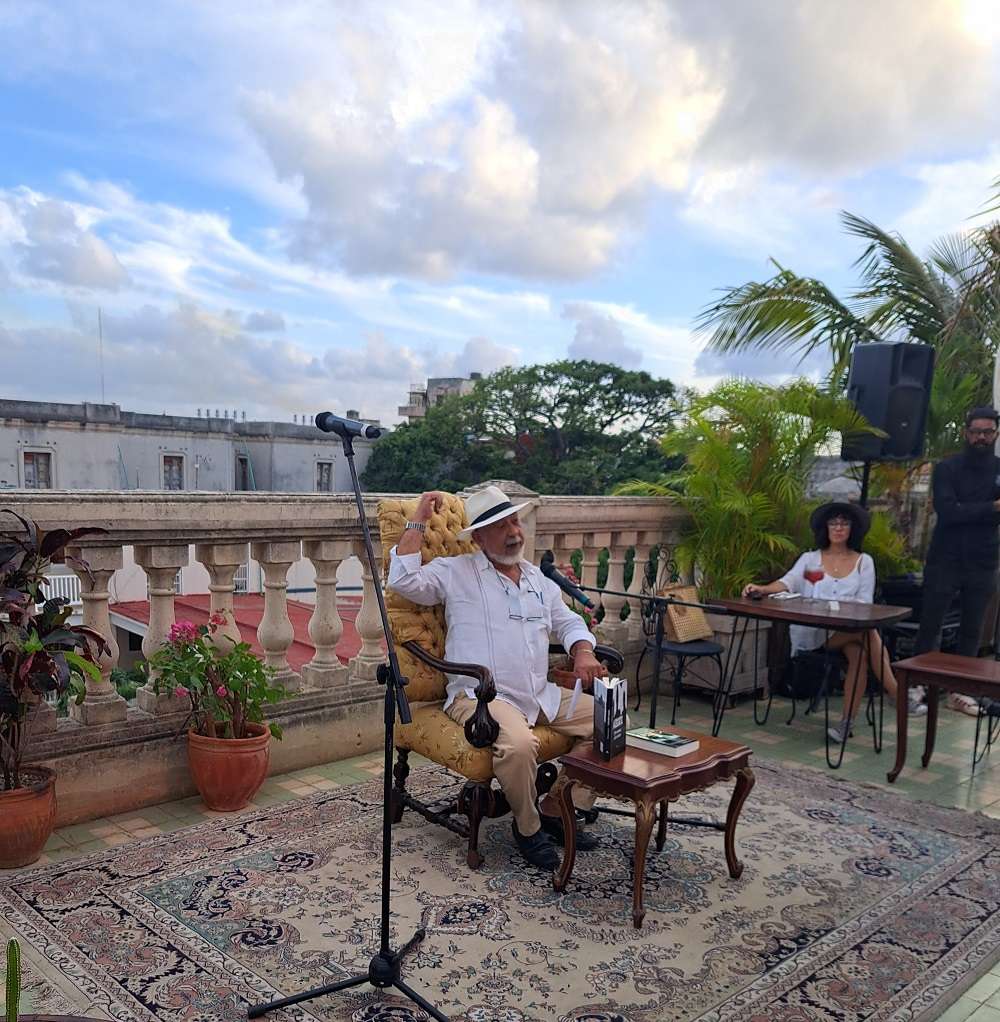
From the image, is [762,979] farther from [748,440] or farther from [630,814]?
[748,440]

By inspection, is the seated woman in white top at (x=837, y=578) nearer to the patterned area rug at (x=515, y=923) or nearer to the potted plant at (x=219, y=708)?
the patterned area rug at (x=515, y=923)

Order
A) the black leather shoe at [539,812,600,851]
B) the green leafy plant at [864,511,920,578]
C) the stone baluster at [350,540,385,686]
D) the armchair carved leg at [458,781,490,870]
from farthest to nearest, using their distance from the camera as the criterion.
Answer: the green leafy plant at [864,511,920,578] < the stone baluster at [350,540,385,686] < the black leather shoe at [539,812,600,851] < the armchair carved leg at [458,781,490,870]

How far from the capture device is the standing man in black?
5.69m

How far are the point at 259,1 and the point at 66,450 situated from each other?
30.2 meters

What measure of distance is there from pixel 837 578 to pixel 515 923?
3465 millimetres

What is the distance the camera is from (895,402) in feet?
21.8

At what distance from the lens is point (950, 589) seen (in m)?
A: 5.97

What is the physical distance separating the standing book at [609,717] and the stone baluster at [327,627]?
178 cm

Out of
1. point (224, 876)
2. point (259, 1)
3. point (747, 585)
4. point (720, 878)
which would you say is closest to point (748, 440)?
point (747, 585)

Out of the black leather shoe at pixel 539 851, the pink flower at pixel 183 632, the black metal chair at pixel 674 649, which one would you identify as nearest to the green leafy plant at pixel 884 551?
the black metal chair at pixel 674 649

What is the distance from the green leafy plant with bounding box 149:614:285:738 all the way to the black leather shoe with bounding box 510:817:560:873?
48.3 inches

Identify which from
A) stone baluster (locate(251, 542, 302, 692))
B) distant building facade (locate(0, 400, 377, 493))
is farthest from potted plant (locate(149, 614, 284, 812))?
distant building facade (locate(0, 400, 377, 493))

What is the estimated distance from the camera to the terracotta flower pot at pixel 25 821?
3303mm

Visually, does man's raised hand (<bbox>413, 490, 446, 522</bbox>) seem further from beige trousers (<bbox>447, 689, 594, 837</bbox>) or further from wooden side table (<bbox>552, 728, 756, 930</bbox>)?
wooden side table (<bbox>552, 728, 756, 930</bbox>)
